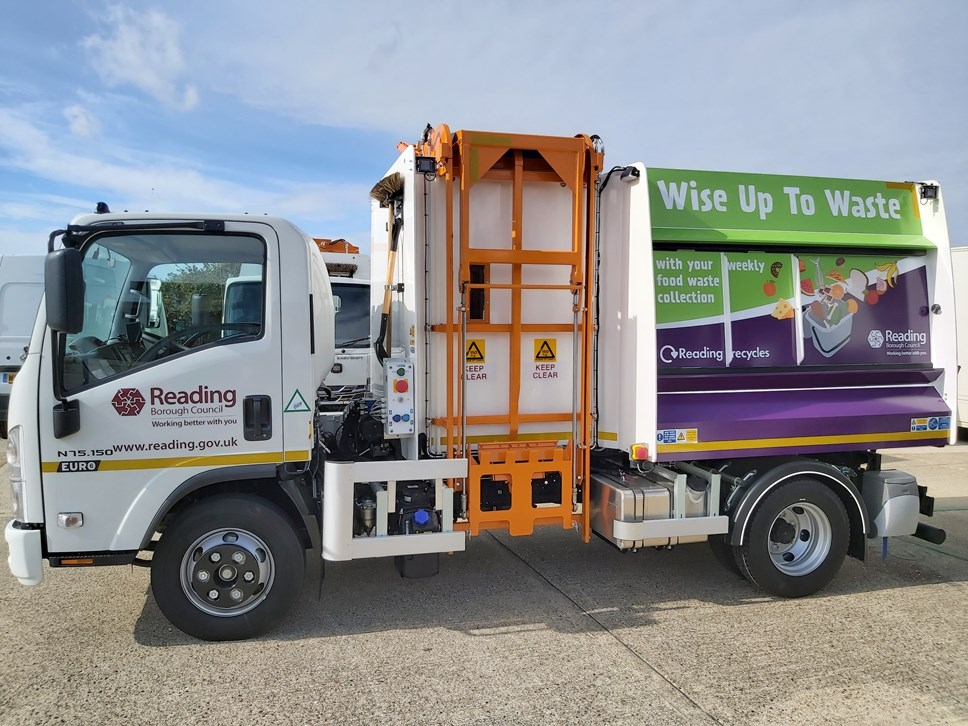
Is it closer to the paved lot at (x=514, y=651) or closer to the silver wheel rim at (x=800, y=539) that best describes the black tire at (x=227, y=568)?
the paved lot at (x=514, y=651)

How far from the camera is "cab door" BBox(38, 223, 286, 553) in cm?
388

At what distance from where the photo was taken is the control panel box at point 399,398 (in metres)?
4.33

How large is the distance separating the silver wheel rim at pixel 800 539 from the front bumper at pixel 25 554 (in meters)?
4.56

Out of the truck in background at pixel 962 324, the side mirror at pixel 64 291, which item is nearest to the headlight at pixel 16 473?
the side mirror at pixel 64 291

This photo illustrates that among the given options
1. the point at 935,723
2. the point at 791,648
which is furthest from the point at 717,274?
the point at 935,723

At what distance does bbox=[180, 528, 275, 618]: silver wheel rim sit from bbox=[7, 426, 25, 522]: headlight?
0.90m

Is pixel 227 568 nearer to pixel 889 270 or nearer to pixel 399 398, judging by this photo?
pixel 399 398

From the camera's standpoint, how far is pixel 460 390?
445cm

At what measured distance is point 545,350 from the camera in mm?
4652

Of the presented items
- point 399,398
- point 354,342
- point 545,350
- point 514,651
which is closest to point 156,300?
point 399,398

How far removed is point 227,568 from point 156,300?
160cm

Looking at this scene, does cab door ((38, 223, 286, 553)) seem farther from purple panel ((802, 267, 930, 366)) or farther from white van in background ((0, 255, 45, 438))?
white van in background ((0, 255, 45, 438))

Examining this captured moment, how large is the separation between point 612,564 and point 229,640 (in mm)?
2900

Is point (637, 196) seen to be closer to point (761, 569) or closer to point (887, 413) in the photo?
point (887, 413)
